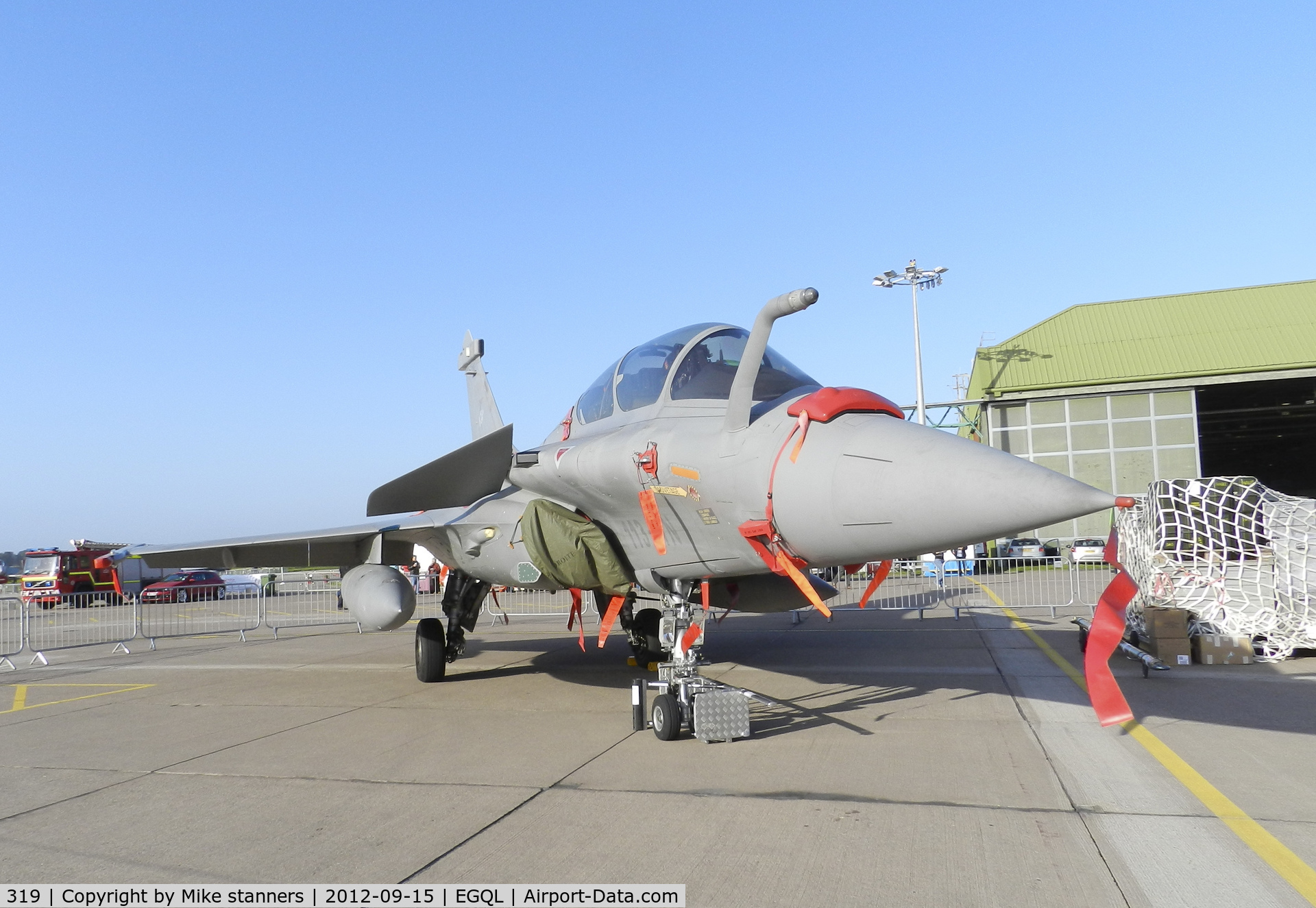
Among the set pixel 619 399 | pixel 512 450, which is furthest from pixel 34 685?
pixel 619 399

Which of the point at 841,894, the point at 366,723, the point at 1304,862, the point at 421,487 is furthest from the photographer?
the point at 421,487

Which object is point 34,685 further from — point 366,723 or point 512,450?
point 512,450

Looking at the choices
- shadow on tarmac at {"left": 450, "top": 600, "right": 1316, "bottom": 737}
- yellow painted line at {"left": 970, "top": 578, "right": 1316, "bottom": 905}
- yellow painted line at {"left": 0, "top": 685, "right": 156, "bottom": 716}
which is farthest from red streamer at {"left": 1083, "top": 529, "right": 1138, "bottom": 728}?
yellow painted line at {"left": 0, "top": 685, "right": 156, "bottom": 716}

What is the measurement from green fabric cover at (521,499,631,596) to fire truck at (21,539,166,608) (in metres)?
30.6

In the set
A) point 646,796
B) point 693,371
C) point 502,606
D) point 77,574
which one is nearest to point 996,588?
point 502,606

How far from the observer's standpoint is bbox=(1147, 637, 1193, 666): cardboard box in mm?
9180

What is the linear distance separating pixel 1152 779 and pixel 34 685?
40.0ft

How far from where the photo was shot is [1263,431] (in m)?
42.8

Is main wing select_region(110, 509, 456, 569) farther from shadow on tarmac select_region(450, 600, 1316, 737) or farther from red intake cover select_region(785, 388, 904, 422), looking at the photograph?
red intake cover select_region(785, 388, 904, 422)

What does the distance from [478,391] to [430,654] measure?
15.4 ft

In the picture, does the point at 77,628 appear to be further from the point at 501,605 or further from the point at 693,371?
the point at 693,371

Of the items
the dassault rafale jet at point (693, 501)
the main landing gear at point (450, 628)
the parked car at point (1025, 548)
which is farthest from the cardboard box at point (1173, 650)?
the parked car at point (1025, 548)

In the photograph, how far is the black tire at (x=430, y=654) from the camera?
9.53 metres

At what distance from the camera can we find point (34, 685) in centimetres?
1077
